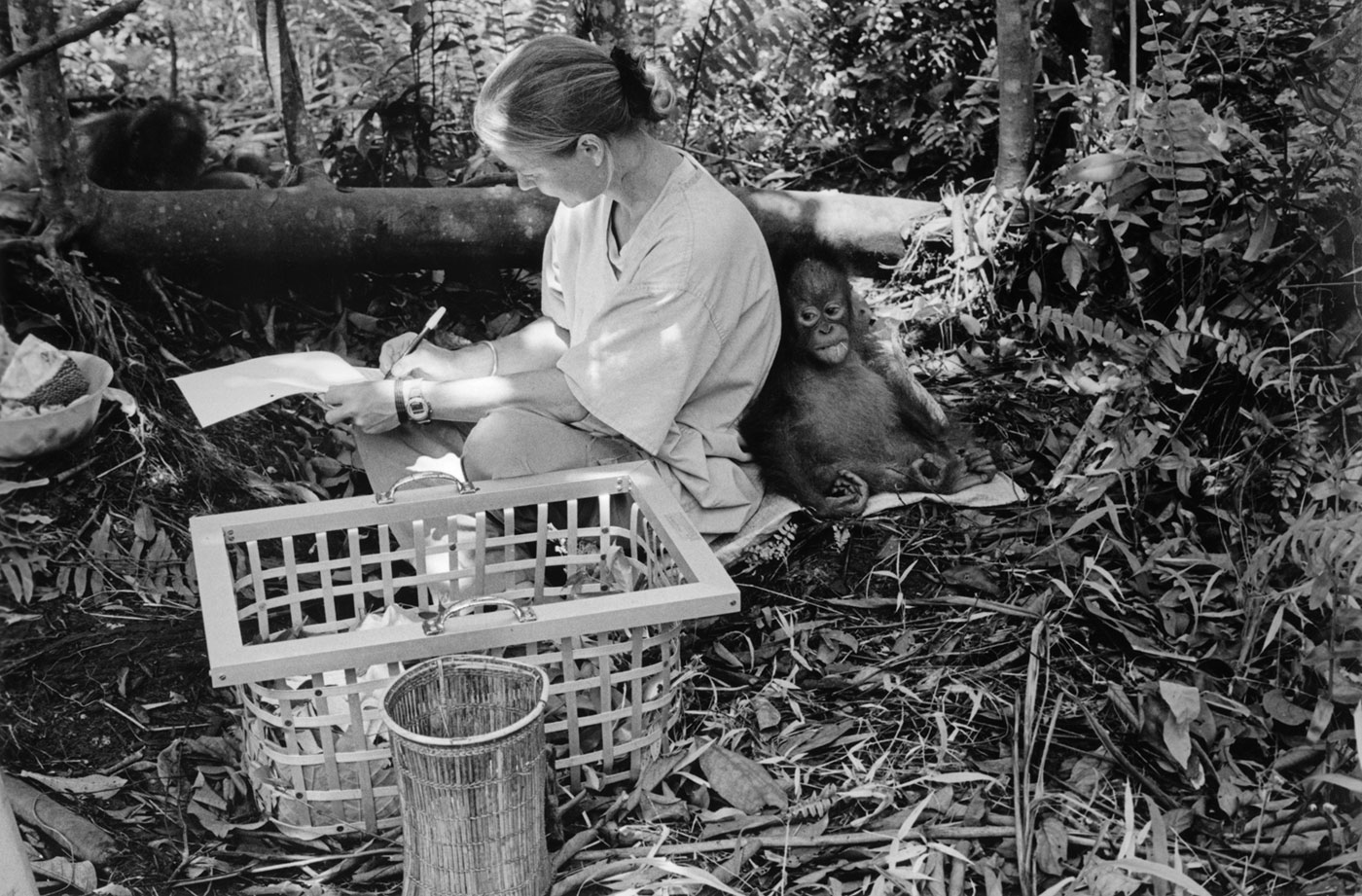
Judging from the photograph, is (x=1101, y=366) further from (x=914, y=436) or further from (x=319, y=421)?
(x=319, y=421)

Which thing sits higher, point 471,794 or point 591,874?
point 471,794

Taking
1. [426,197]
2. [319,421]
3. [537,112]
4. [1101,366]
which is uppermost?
[537,112]

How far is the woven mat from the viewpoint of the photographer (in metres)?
3.46

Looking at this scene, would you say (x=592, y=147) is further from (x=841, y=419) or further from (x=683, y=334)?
(x=841, y=419)

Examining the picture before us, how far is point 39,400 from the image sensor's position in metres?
3.64

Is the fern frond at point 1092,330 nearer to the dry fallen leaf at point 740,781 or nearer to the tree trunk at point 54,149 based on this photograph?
the dry fallen leaf at point 740,781

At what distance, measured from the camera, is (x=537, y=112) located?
3.00 meters

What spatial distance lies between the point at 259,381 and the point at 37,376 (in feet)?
2.80

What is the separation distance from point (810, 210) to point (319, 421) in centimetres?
175

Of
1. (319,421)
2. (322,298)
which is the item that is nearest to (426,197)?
(322,298)

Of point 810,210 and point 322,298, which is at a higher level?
point 810,210

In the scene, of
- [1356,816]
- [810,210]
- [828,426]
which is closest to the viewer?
[1356,816]

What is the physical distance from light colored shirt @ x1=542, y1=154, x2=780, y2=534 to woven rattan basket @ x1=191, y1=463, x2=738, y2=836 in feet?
0.54

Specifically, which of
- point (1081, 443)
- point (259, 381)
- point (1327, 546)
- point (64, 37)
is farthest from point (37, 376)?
point (1327, 546)
